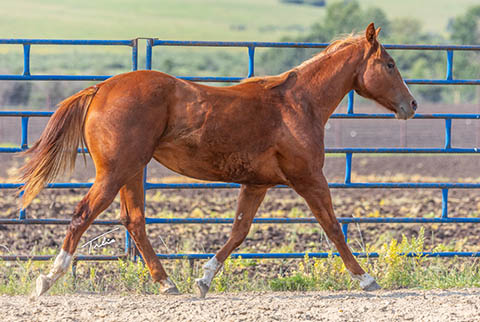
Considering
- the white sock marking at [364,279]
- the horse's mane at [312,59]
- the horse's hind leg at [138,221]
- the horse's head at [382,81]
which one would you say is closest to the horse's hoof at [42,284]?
the horse's hind leg at [138,221]

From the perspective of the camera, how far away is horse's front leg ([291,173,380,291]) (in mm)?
5051

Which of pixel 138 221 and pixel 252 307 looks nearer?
pixel 252 307

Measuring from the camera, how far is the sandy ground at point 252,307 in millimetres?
4488

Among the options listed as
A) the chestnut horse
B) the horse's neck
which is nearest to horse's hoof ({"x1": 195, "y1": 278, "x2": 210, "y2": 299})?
the chestnut horse

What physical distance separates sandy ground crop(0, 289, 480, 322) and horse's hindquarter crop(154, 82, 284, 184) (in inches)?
33.6

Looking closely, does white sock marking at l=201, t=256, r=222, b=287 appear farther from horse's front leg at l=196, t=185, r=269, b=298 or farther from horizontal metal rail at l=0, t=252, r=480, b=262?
horizontal metal rail at l=0, t=252, r=480, b=262

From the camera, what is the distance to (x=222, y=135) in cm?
490

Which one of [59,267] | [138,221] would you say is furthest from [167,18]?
[59,267]

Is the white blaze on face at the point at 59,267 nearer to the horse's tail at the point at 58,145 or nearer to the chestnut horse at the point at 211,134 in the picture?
the chestnut horse at the point at 211,134

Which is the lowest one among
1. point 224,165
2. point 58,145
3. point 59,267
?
point 59,267

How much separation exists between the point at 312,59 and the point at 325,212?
1.15 meters

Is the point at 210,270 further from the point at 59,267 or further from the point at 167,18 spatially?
the point at 167,18

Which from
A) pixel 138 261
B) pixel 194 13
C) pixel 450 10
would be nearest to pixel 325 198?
pixel 138 261

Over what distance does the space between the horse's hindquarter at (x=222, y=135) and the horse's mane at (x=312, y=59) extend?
0.49 ft
